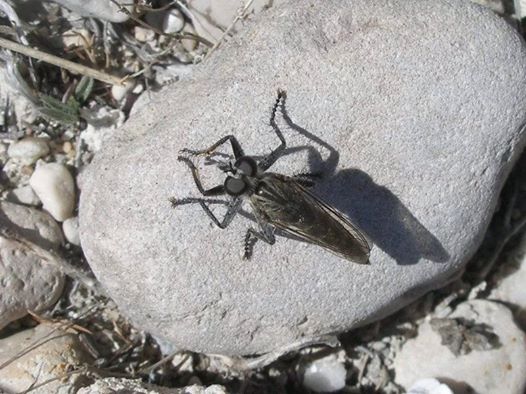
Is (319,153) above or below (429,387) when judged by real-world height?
above

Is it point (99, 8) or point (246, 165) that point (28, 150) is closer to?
point (99, 8)

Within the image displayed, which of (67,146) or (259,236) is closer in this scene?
(259,236)

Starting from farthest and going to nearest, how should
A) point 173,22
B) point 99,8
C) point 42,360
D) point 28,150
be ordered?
point 173,22 < point 28,150 < point 99,8 < point 42,360

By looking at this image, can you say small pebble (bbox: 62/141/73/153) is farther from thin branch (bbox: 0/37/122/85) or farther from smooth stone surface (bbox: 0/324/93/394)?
smooth stone surface (bbox: 0/324/93/394)

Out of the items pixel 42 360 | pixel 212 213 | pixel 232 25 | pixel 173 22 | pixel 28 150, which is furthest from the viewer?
pixel 173 22

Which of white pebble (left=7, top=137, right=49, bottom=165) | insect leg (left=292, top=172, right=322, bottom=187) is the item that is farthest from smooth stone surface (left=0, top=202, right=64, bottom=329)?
insect leg (left=292, top=172, right=322, bottom=187)

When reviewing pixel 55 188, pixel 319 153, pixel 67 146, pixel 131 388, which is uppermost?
pixel 319 153

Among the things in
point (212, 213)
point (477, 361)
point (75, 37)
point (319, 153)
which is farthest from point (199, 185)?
point (477, 361)

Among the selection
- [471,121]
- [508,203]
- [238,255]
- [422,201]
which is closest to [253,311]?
[238,255]
